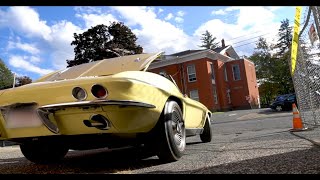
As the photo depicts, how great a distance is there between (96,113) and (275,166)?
1.94 meters

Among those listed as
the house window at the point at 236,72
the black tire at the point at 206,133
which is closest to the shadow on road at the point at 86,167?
the black tire at the point at 206,133

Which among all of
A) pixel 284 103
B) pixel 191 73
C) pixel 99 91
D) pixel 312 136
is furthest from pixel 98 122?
pixel 191 73

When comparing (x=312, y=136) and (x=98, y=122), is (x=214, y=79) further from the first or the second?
(x=98, y=122)

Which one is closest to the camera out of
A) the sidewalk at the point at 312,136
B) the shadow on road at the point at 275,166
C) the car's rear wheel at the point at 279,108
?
the shadow on road at the point at 275,166

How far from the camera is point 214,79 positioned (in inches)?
1624

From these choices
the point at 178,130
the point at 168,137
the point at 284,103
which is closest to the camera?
the point at 168,137

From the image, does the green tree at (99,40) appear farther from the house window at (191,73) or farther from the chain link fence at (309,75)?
the chain link fence at (309,75)

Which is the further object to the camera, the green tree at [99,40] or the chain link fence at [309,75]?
the green tree at [99,40]

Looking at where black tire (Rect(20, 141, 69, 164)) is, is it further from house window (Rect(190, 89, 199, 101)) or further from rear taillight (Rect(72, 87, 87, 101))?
house window (Rect(190, 89, 199, 101))

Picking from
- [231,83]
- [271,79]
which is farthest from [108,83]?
[271,79]

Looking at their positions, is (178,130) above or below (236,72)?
below

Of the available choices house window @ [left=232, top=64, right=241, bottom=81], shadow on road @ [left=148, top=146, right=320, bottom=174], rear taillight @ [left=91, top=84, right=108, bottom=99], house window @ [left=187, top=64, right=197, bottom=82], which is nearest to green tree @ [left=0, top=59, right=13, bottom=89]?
house window @ [left=187, top=64, right=197, bottom=82]

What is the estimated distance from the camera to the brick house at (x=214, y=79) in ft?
129

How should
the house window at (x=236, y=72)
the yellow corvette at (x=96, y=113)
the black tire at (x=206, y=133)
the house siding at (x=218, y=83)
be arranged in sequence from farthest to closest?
the house window at (x=236, y=72) < the house siding at (x=218, y=83) < the black tire at (x=206, y=133) < the yellow corvette at (x=96, y=113)
